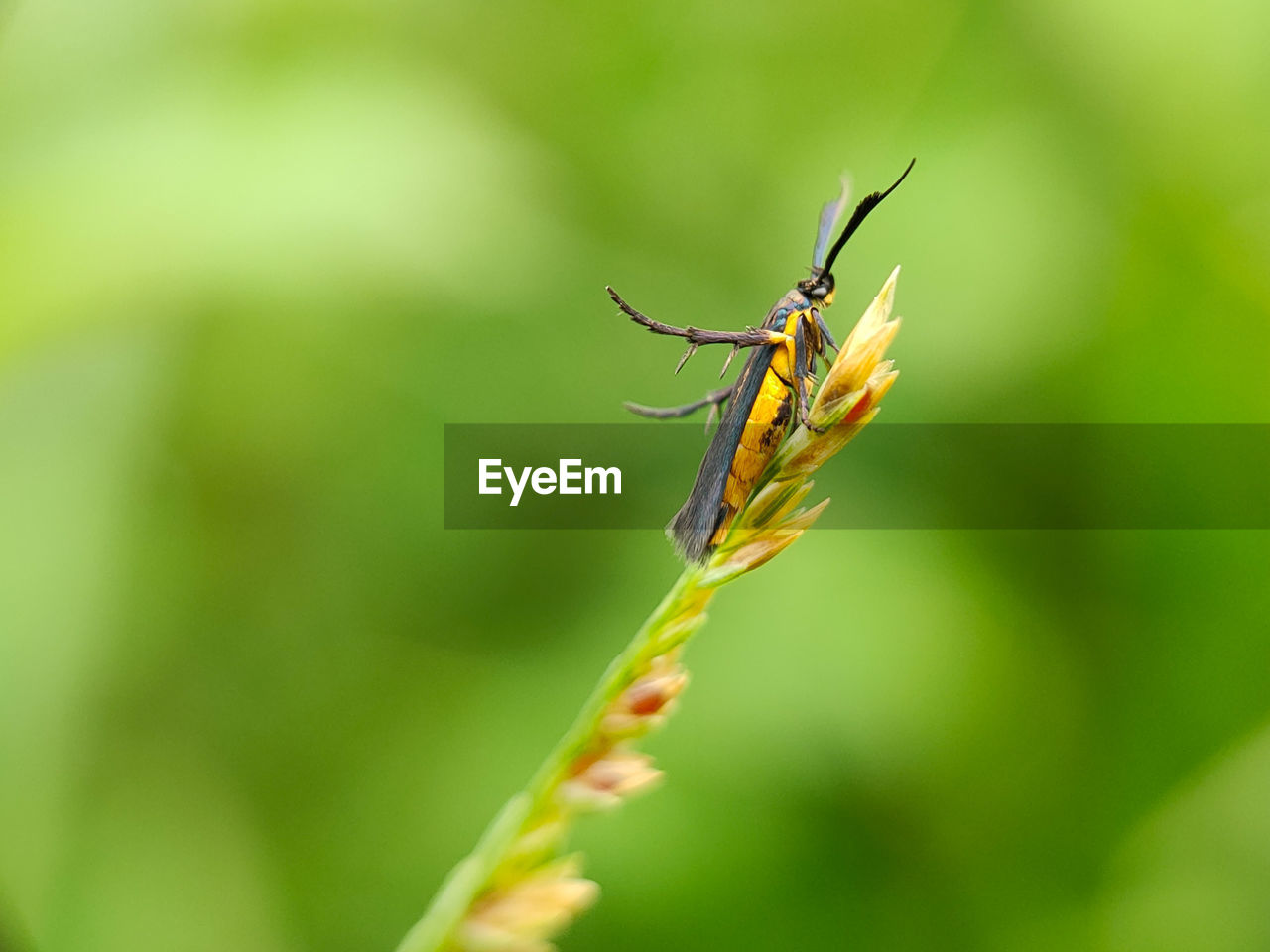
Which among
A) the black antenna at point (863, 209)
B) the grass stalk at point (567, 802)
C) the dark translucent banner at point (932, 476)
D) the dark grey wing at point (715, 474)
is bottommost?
the grass stalk at point (567, 802)

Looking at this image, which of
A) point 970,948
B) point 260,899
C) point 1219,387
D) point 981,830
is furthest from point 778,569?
point 260,899

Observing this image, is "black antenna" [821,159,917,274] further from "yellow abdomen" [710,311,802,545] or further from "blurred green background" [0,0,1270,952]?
Answer: "blurred green background" [0,0,1270,952]

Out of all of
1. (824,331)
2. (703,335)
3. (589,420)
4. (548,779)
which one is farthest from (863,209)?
(589,420)

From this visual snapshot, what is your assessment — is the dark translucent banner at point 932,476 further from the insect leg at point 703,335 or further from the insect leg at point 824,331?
the insect leg at point 703,335

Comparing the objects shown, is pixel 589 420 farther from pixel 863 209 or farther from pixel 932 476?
pixel 863 209

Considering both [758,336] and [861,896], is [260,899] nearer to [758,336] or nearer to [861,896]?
[861,896]

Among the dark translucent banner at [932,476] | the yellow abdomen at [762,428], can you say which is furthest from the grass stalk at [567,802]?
the dark translucent banner at [932,476]
